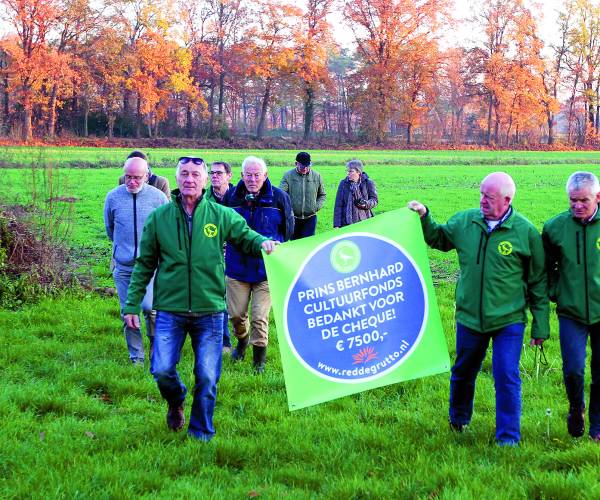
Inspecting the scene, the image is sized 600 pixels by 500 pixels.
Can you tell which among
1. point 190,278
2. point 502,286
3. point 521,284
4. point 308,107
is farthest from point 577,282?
point 308,107

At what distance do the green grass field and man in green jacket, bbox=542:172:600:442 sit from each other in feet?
1.17

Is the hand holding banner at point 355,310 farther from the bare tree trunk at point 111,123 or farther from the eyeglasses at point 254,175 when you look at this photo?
the bare tree trunk at point 111,123

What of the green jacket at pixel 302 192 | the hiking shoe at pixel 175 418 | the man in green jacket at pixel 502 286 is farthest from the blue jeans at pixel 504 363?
the green jacket at pixel 302 192

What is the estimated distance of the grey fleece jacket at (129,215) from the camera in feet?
26.1

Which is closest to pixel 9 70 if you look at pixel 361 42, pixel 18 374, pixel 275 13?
pixel 275 13

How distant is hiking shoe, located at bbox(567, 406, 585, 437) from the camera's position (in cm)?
562

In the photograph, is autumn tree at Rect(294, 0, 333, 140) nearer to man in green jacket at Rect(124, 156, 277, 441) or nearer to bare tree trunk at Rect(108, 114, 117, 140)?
bare tree trunk at Rect(108, 114, 117, 140)

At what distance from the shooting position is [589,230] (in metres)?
5.32

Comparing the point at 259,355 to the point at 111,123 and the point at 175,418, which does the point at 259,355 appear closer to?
the point at 175,418

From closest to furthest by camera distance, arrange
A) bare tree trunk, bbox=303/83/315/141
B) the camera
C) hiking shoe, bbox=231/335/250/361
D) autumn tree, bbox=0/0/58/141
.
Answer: hiking shoe, bbox=231/335/250/361, the camera, autumn tree, bbox=0/0/58/141, bare tree trunk, bbox=303/83/315/141

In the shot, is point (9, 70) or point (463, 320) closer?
point (463, 320)

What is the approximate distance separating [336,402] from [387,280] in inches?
62.1

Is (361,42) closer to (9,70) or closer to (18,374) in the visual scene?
(9,70)

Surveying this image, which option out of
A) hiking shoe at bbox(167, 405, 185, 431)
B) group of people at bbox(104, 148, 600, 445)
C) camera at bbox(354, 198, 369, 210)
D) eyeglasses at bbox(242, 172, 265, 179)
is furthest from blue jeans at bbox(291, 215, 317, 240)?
hiking shoe at bbox(167, 405, 185, 431)
